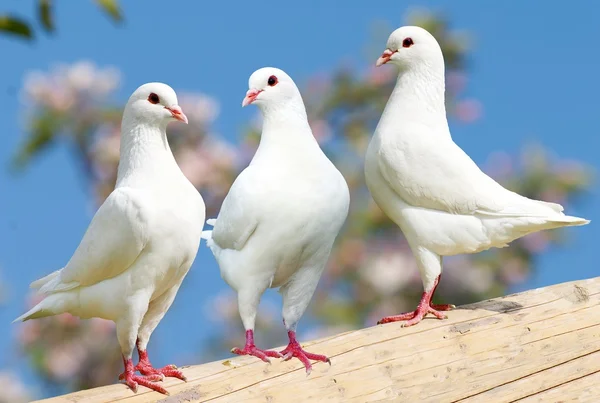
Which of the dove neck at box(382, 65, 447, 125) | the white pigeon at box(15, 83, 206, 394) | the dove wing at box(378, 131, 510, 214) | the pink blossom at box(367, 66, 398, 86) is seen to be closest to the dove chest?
the white pigeon at box(15, 83, 206, 394)

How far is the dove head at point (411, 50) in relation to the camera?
400 cm

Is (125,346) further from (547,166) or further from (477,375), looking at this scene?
(547,166)

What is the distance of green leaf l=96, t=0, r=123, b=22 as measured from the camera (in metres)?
1.35

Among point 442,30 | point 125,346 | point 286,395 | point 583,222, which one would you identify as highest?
point 442,30

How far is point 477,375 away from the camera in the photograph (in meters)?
3.80

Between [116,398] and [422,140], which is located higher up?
[422,140]

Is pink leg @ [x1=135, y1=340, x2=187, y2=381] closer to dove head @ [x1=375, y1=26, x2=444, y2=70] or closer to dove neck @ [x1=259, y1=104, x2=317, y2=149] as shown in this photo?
dove neck @ [x1=259, y1=104, x2=317, y2=149]

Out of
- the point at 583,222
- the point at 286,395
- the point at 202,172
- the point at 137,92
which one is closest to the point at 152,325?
the point at 286,395

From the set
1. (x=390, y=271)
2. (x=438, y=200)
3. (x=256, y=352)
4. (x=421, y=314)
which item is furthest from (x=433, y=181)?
(x=390, y=271)

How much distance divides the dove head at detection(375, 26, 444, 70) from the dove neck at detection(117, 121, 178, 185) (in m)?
1.16

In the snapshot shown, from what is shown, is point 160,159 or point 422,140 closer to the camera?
point 160,159

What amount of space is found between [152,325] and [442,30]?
3.40m

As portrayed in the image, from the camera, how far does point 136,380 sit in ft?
11.0

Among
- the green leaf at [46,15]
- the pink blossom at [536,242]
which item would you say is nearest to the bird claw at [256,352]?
the green leaf at [46,15]
